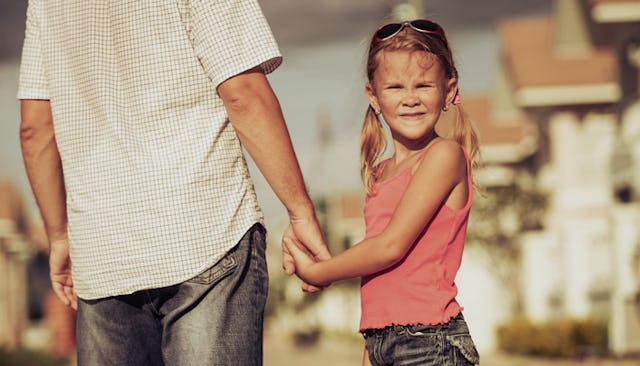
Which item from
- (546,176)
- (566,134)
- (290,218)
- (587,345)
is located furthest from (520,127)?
(290,218)

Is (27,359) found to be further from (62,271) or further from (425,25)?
(425,25)

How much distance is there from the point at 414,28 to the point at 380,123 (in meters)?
0.37

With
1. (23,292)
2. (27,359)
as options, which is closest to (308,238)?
(27,359)

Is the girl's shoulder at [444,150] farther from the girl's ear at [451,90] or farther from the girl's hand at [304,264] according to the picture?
the girl's hand at [304,264]

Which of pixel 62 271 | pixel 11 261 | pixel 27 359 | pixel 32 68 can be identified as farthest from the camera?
pixel 11 261

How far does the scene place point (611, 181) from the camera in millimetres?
25938

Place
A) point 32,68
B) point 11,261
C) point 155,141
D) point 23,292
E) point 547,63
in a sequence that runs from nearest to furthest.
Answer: point 155,141 < point 32,68 < point 547,63 < point 11,261 < point 23,292

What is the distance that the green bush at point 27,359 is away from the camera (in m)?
25.5

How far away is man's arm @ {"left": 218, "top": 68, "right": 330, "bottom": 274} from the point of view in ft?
12.1

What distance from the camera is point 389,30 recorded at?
4.00 meters

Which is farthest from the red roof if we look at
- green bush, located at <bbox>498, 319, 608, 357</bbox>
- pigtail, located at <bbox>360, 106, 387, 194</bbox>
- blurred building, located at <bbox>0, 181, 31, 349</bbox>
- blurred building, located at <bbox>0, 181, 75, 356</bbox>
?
pigtail, located at <bbox>360, 106, 387, 194</bbox>

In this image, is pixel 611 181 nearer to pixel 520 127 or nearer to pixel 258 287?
pixel 520 127

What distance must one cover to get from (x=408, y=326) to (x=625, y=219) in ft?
74.4

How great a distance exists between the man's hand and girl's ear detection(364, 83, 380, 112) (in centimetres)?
119
